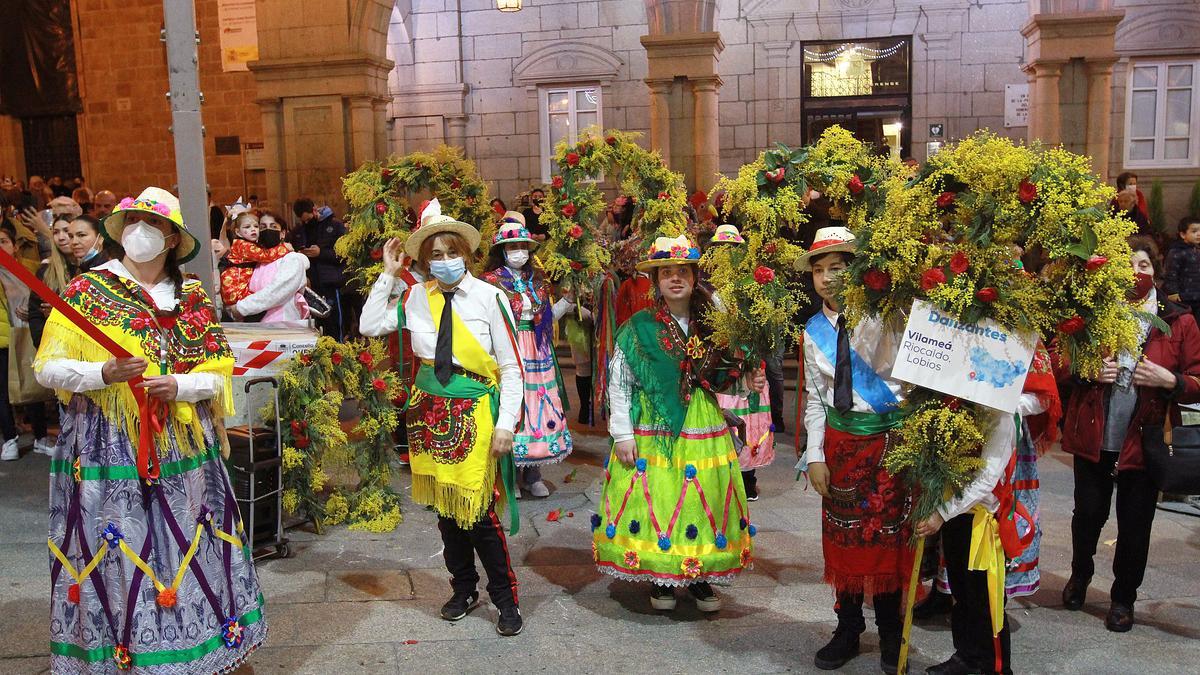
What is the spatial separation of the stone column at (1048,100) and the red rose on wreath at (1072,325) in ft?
30.4

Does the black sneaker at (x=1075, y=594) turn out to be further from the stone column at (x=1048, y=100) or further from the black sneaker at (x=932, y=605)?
the stone column at (x=1048, y=100)

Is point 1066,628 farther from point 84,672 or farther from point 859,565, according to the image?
point 84,672

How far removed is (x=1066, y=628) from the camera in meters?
4.64

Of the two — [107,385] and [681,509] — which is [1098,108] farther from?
[107,385]

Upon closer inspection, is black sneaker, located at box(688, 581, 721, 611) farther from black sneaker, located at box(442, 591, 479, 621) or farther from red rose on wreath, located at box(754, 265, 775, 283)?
red rose on wreath, located at box(754, 265, 775, 283)

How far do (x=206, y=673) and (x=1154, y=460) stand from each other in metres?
3.96

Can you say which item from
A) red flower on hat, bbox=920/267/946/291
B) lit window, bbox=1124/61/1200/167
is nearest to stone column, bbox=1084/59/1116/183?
lit window, bbox=1124/61/1200/167

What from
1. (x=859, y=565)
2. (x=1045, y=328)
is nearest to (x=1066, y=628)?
(x=859, y=565)

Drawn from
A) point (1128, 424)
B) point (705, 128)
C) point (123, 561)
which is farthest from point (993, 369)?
point (705, 128)

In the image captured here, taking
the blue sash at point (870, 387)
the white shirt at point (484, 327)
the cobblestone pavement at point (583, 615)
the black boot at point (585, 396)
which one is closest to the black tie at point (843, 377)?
the blue sash at point (870, 387)

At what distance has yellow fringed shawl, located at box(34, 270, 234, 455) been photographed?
362 cm

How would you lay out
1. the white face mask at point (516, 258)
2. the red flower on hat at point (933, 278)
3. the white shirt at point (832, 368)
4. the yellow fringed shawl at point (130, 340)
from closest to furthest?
1. the red flower on hat at point (933, 278)
2. the yellow fringed shawl at point (130, 340)
3. the white shirt at point (832, 368)
4. the white face mask at point (516, 258)

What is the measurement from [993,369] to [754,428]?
3143 millimetres

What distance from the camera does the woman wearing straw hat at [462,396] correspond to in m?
4.52
